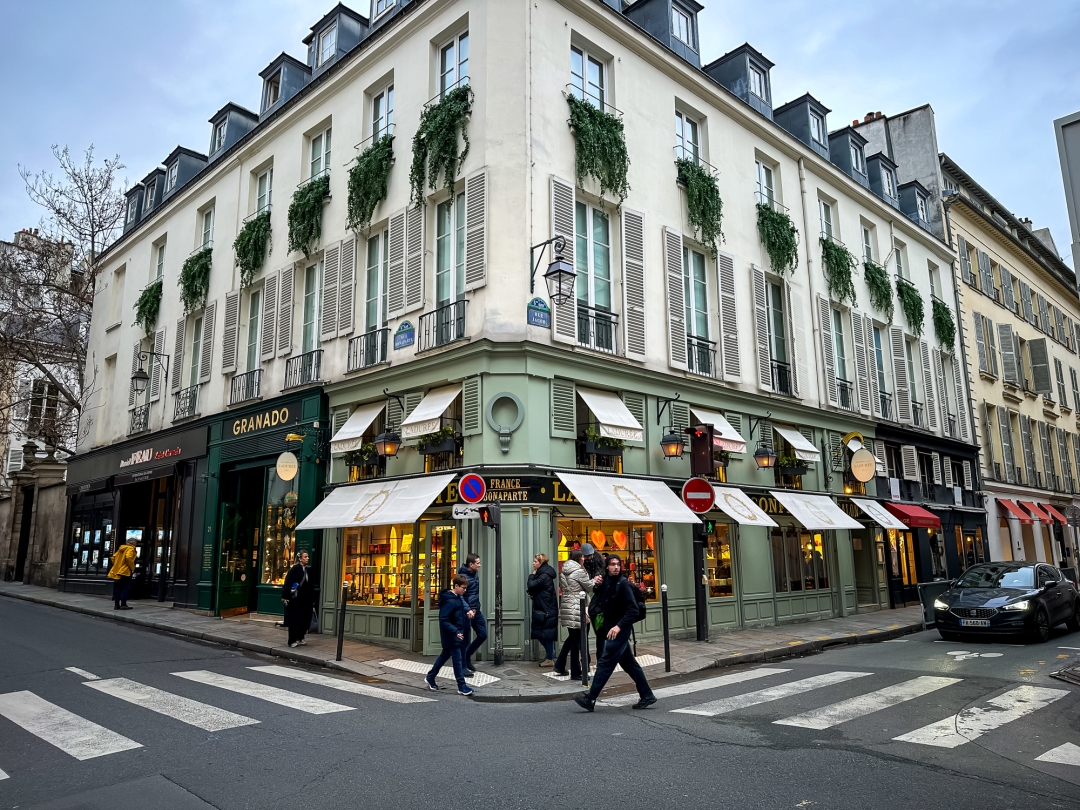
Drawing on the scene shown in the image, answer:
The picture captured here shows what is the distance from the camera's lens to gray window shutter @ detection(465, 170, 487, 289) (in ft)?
39.7

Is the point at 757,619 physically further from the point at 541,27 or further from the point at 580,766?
the point at 541,27

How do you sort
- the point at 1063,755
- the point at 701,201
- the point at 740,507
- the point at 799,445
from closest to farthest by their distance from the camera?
the point at 1063,755 < the point at 740,507 < the point at 701,201 < the point at 799,445

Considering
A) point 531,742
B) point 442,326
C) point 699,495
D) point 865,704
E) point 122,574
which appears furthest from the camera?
point 122,574

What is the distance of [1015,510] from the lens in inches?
1037

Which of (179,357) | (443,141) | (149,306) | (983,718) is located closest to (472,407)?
(443,141)

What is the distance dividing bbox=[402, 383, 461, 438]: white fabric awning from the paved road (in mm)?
4138

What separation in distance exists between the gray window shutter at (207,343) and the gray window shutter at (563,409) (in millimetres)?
10443

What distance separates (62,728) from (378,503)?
6266 mm

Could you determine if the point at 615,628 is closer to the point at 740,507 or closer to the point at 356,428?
the point at 740,507

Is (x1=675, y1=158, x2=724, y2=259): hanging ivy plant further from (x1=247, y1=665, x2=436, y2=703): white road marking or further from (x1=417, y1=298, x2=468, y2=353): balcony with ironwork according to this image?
(x1=247, y1=665, x2=436, y2=703): white road marking

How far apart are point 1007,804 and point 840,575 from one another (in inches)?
540

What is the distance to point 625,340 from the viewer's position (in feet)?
43.5

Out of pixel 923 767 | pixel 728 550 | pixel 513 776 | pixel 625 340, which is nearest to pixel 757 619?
pixel 728 550

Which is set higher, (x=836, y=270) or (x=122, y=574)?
(x=836, y=270)
